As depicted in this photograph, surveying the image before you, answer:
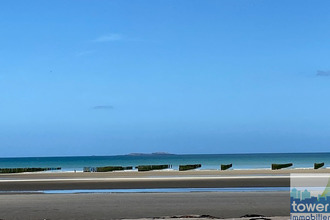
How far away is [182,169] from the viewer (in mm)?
83000

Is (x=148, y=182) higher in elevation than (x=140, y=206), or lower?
higher

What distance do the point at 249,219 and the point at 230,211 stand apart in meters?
3.97

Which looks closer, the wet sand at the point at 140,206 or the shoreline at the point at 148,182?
the wet sand at the point at 140,206

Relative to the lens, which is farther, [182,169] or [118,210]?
[182,169]

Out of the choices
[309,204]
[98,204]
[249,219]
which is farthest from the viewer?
[98,204]

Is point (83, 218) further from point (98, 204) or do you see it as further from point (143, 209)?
point (98, 204)

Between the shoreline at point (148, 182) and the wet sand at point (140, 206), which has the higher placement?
the shoreline at point (148, 182)

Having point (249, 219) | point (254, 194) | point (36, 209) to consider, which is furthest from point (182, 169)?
point (249, 219)

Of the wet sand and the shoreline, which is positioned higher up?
the shoreline

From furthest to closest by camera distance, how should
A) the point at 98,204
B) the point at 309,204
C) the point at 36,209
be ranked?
the point at 98,204, the point at 36,209, the point at 309,204

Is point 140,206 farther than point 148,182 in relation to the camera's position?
No

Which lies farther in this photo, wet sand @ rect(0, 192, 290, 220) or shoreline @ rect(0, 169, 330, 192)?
shoreline @ rect(0, 169, 330, 192)

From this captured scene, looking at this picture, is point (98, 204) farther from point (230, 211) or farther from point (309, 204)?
point (309, 204)

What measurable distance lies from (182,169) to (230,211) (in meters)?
59.5
